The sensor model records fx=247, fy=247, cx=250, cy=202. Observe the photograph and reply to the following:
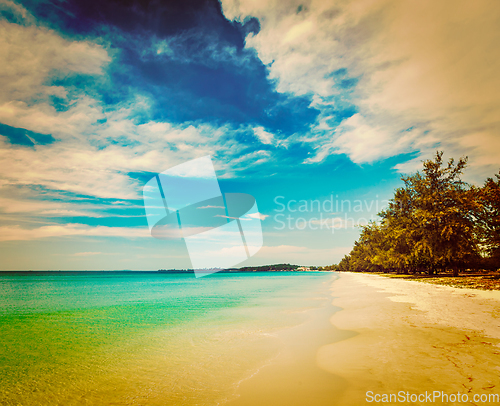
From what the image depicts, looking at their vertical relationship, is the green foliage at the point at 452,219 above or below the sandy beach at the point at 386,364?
above

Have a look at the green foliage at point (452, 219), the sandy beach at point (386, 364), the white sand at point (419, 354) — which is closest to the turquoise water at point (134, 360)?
the sandy beach at point (386, 364)

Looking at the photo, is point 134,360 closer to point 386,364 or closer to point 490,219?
point 386,364

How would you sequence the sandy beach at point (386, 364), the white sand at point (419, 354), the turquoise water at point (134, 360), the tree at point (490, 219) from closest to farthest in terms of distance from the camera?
the sandy beach at point (386, 364), the white sand at point (419, 354), the turquoise water at point (134, 360), the tree at point (490, 219)

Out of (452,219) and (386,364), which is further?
(452,219)

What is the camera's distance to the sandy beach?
4758 millimetres

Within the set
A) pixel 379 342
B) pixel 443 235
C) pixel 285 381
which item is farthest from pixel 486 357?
pixel 443 235

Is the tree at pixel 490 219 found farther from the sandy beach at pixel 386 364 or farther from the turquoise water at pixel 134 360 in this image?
the turquoise water at pixel 134 360

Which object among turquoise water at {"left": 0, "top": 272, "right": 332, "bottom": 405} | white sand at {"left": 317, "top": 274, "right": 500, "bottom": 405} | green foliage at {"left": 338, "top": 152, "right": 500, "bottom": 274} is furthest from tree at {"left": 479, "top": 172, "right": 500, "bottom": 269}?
turquoise water at {"left": 0, "top": 272, "right": 332, "bottom": 405}

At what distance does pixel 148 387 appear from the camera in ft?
19.9

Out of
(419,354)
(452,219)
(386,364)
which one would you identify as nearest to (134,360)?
(386,364)

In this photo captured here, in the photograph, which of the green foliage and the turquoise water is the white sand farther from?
the green foliage

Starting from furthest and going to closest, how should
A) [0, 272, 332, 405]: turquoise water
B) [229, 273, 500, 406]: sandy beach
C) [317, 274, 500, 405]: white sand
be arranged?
[0, 272, 332, 405]: turquoise water < [317, 274, 500, 405]: white sand < [229, 273, 500, 406]: sandy beach

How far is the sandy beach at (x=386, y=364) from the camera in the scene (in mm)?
4758

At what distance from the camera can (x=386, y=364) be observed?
20.0 ft
